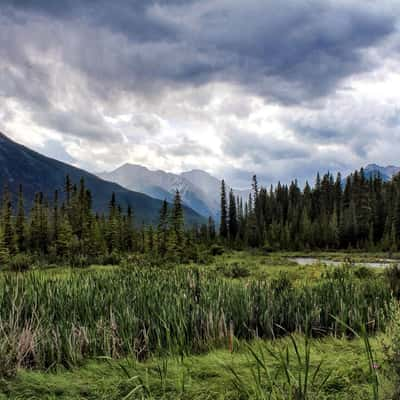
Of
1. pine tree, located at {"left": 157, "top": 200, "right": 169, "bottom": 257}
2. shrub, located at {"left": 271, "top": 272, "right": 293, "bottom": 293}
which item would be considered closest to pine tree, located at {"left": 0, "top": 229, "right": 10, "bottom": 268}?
pine tree, located at {"left": 157, "top": 200, "right": 169, "bottom": 257}

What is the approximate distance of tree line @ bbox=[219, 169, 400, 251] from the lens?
2424 inches

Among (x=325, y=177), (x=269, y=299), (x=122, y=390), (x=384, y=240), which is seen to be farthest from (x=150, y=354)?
(x=325, y=177)

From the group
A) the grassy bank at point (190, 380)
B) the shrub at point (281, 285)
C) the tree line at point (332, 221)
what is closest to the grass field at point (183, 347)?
the grassy bank at point (190, 380)

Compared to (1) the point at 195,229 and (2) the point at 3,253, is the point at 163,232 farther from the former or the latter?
(1) the point at 195,229

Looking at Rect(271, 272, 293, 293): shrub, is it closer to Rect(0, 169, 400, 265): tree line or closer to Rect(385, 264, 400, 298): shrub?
Rect(385, 264, 400, 298): shrub

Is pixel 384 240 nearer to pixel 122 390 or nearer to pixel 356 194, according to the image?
pixel 356 194

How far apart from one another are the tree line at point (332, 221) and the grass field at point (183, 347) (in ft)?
170

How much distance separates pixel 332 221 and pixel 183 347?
6433 centimetres

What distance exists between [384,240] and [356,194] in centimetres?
2104

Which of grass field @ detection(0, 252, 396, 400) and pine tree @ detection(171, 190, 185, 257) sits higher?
pine tree @ detection(171, 190, 185, 257)

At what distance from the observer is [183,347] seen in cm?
540

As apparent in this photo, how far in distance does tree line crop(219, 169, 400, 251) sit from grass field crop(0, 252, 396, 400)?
51808 mm

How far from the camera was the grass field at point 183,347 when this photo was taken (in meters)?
4.20

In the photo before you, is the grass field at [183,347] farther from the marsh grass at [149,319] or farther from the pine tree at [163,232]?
the pine tree at [163,232]
